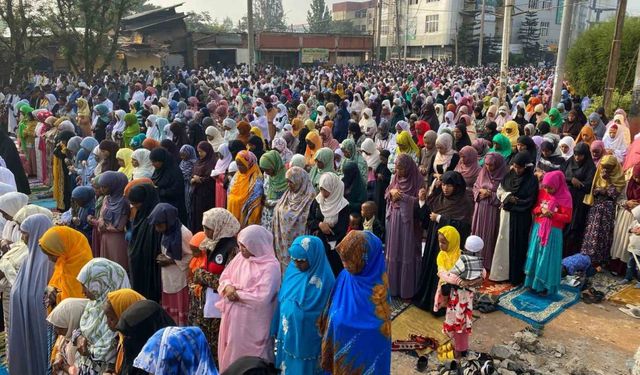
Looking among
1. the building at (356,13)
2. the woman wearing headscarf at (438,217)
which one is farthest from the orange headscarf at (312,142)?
the building at (356,13)

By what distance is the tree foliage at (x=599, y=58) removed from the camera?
13992 millimetres

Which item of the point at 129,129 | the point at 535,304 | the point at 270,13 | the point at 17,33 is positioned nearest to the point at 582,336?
the point at 535,304

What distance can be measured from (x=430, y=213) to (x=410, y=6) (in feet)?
171

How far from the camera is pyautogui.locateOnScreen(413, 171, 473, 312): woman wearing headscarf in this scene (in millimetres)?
4668

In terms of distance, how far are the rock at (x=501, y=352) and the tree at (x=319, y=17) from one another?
69.6 metres

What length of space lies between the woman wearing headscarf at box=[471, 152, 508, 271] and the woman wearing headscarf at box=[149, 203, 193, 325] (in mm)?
3048

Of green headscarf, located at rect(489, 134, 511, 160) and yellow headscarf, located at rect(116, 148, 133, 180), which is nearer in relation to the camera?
yellow headscarf, located at rect(116, 148, 133, 180)

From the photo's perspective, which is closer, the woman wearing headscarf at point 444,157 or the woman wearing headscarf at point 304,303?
the woman wearing headscarf at point 304,303

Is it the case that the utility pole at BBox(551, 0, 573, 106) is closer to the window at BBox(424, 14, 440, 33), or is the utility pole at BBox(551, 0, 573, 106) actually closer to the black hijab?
the black hijab

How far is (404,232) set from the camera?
16.5ft

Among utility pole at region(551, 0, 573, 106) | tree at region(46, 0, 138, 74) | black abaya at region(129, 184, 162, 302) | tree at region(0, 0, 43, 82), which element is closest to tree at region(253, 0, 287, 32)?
tree at region(46, 0, 138, 74)

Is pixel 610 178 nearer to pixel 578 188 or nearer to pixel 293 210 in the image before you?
pixel 578 188

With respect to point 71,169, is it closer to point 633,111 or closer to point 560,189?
point 560,189

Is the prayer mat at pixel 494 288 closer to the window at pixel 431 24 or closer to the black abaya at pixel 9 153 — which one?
the black abaya at pixel 9 153
